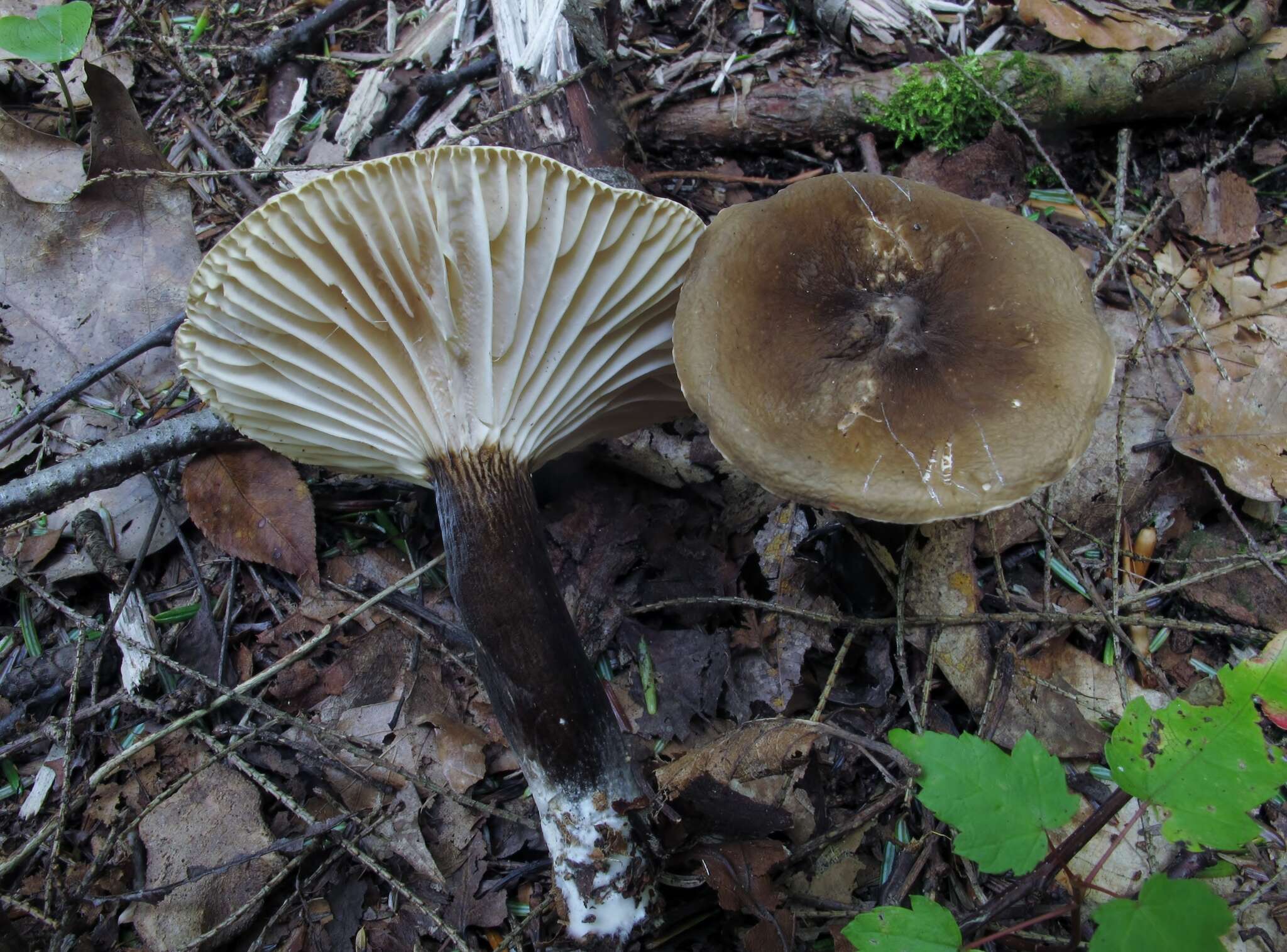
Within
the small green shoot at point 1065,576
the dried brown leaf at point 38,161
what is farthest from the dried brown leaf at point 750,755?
the dried brown leaf at point 38,161

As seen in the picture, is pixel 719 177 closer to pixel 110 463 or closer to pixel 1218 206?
pixel 1218 206

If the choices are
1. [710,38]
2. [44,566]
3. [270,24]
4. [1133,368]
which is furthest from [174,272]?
[1133,368]

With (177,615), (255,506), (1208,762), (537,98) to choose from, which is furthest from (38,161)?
(1208,762)

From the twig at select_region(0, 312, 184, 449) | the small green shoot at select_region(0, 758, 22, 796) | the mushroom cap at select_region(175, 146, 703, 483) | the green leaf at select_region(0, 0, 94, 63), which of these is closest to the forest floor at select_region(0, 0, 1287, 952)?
the small green shoot at select_region(0, 758, 22, 796)

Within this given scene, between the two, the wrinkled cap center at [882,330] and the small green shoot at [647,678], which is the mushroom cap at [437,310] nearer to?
the wrinkled cap center at [882,330]

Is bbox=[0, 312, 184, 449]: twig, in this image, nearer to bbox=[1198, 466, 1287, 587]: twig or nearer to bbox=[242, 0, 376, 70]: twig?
bbox=[242, 0, 376, 70]: twig
